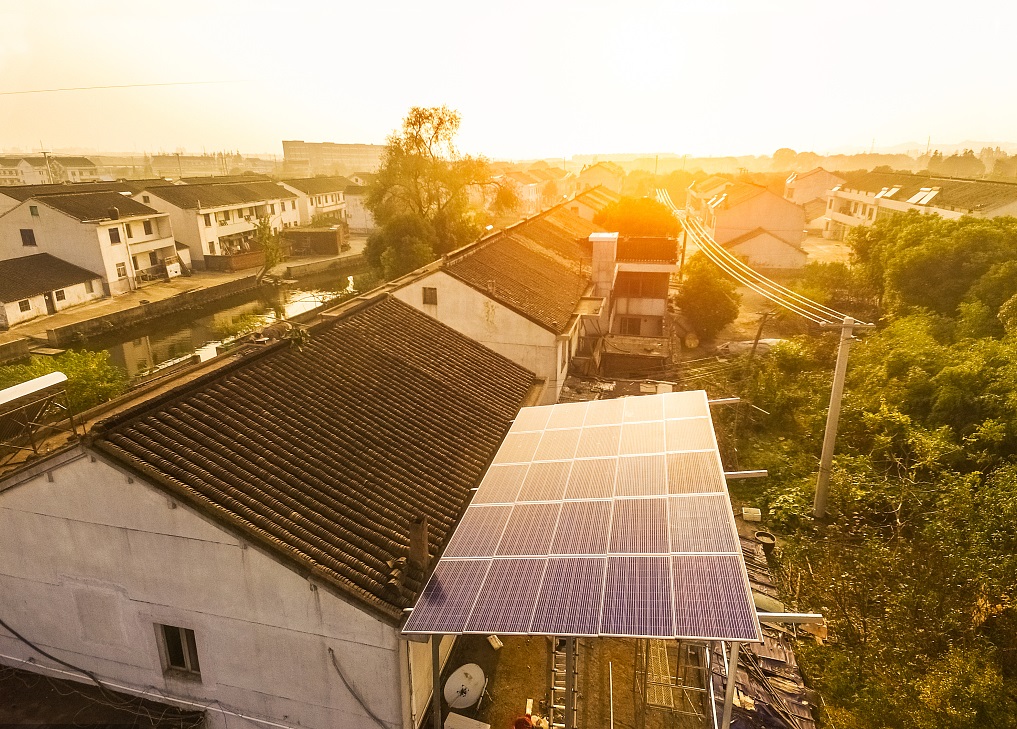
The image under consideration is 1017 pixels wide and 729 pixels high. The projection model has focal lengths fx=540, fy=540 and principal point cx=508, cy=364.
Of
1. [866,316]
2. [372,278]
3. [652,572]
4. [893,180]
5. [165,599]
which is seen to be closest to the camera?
[652,572]

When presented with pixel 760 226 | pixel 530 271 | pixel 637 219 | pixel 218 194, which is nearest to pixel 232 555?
pixel 530 271

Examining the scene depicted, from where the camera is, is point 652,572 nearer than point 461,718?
Yes

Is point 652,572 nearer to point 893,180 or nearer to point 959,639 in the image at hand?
point 959,639

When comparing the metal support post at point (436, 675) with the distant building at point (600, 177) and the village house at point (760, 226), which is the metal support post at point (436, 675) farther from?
the distant building at point (600, 177)

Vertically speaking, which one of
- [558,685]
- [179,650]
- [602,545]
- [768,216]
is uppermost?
[768,216]

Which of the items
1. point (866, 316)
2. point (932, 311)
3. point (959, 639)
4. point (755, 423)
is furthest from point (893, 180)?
point (959, 639)

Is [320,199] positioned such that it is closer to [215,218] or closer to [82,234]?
[215,218]
